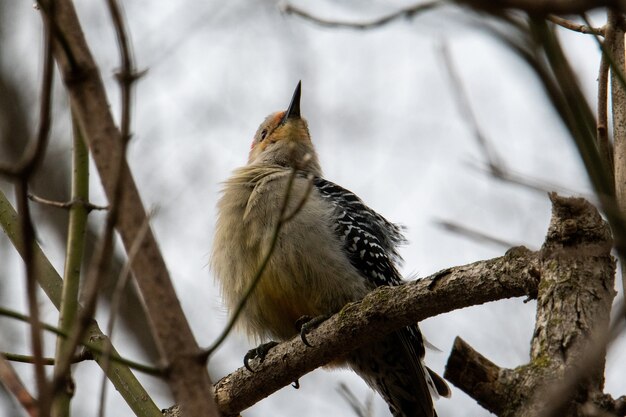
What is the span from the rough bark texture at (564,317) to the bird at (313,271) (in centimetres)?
232

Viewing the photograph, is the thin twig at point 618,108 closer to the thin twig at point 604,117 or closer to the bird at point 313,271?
the thin twig at point 604,117

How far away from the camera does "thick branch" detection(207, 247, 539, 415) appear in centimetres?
466

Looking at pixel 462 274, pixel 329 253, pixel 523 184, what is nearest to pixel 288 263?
pixel 329 253

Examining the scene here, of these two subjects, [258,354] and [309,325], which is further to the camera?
[258,354]

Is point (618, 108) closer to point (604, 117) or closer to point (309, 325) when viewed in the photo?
point (604, 117)

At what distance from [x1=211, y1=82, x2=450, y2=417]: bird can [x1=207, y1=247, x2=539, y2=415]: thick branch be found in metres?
1.07

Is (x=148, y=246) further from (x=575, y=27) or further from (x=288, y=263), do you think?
(x=288, y=263)

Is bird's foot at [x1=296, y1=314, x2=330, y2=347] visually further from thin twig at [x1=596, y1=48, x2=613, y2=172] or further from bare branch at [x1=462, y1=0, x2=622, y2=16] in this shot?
bare branch at [x1=462, y1=0, x2=622, y2=16]

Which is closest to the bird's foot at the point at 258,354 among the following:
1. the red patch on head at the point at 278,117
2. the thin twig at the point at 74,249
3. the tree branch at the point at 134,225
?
the thin twig at the point at 74,249

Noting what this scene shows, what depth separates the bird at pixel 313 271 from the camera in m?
6.69

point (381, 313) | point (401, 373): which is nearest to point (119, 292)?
point (381, 313)

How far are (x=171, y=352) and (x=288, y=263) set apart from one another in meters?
4.30

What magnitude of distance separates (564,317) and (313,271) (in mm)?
2905

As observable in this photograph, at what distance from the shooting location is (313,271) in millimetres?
6676
